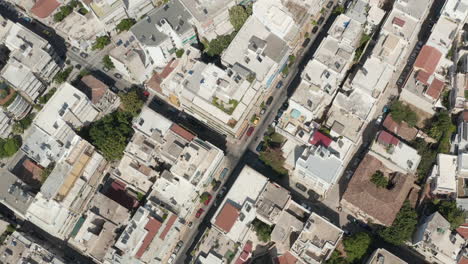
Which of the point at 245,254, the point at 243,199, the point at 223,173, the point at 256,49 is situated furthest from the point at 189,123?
the point at 245,254

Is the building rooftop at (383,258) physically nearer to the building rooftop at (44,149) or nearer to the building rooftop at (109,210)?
the building rooftop at (109,210)

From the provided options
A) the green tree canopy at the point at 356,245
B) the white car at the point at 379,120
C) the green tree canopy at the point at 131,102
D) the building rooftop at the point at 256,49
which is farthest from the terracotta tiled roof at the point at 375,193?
the green tree canopy at the point at 131,102

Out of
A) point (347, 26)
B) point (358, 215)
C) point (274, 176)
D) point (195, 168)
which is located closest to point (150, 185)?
point (195, 168)

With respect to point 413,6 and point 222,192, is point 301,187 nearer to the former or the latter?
point 222,192

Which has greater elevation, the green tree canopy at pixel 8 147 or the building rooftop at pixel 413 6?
the building rooftop at pixel 413 6

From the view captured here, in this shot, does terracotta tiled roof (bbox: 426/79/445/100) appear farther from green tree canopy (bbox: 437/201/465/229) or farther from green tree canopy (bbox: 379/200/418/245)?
green tree canopy (bbox: 379/200/418/245)
